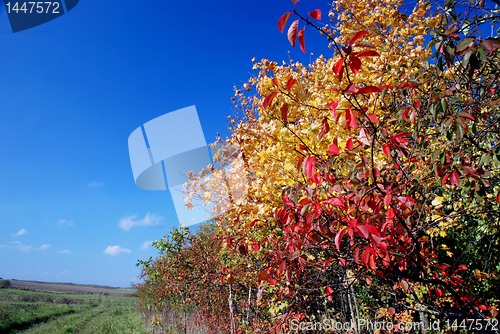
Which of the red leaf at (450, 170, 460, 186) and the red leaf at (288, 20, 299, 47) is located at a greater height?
the red leaf at (288, 20, 299, 47)

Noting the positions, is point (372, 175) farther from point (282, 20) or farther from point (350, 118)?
point (282, 20)

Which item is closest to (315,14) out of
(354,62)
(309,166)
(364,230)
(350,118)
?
(354,62)

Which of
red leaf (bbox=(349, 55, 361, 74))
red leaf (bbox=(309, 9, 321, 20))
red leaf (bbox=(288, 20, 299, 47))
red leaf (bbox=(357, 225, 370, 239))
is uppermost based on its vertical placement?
red leaf (bbox=(309, 9, 321, 20))

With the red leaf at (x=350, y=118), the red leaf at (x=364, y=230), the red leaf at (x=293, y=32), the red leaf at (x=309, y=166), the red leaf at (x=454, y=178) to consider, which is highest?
the red leaf at (x=293, y=32)

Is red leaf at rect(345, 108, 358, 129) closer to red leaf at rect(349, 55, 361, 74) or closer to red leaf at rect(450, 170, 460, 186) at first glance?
red leaf at rect(349, 55, 361, 74)

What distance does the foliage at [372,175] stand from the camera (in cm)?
177

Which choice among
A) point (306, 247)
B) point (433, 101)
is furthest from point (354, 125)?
point (306, 247)

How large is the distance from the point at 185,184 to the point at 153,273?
13.4m

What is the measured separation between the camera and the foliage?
5.80 ft

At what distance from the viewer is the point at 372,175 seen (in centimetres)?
192

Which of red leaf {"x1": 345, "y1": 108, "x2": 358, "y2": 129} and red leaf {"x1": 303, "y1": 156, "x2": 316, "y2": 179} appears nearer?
red leaf {"x1": 345, "y1": 108, "x2": 358, "y2": 129}

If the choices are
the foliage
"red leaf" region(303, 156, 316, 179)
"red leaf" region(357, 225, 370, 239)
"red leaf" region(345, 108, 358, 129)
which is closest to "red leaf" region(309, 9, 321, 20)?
the foliage

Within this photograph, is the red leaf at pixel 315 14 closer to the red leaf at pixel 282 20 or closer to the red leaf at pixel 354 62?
the red leaf at pixel 282 20

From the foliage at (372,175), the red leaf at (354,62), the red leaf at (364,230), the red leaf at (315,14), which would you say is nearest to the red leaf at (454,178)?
the foliage at (372,175)
